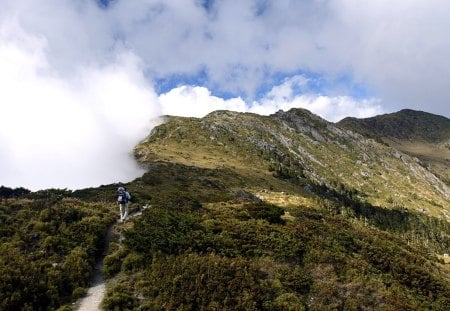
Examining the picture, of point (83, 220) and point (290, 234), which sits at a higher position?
point (83, 220)

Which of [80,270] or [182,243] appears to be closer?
[80,270]

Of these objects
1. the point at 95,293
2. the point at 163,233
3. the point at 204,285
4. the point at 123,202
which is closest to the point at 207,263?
the point at 204,285

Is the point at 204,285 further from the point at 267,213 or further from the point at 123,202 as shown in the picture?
the point at 267,213

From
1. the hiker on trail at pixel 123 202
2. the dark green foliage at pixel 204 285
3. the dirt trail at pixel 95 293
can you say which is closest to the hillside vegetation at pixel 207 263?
the dark green foliage at pixel 204 285

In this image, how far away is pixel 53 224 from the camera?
2969 centimetres

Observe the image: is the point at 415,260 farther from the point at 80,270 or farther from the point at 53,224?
the point at 53,224

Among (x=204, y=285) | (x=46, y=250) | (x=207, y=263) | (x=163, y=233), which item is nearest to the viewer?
(x=204, y=285)

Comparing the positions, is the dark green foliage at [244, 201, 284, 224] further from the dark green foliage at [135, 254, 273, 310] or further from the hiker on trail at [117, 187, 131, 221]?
the dark green foliage at [135, 254, 273, 310]

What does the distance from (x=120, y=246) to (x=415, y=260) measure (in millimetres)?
25998

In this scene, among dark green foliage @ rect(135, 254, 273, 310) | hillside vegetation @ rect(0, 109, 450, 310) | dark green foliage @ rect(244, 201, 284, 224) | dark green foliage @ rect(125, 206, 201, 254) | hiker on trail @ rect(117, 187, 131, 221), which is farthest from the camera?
dark green foliage @ rect(244, 201, 284, 224)

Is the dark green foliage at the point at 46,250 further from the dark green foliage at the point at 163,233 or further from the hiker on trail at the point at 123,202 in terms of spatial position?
the dark green foliage at the point at 163,233

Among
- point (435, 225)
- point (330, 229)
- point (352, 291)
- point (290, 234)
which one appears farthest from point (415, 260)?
Answer: point (435, 225)

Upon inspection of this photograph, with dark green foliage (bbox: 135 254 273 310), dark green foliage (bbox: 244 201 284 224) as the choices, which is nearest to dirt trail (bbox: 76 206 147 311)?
dark green foliage (bbox: 135 254 273 310)

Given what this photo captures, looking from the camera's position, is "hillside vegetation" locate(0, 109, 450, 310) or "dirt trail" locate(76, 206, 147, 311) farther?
"hillside vegetation" locate(0, 109, 450, 310)
